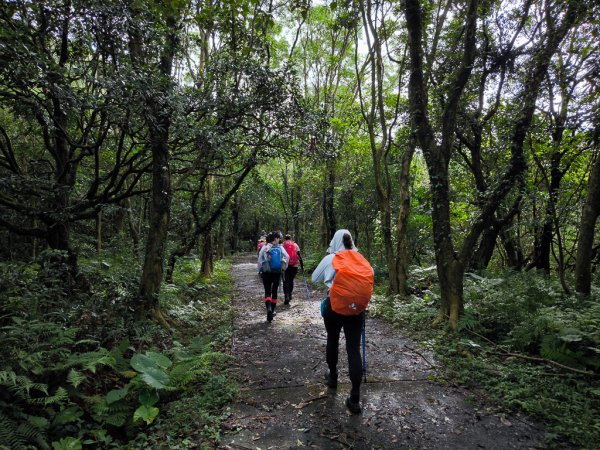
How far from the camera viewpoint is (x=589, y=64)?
6711mm

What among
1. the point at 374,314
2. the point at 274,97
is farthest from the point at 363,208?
the point at 274,97

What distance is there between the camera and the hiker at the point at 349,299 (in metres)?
4.16

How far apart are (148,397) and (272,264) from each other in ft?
14.1

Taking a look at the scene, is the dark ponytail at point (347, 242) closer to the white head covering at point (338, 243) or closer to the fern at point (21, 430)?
the white head covering at point (338, 243)

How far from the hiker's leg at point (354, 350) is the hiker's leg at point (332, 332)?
134 millimetres

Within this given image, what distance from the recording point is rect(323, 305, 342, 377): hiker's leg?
4.39 metres

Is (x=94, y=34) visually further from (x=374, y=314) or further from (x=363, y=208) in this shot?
(x=363, y=208)

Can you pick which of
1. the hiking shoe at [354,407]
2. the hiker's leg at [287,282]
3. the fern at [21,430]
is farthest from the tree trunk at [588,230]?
the fern at [21,430]

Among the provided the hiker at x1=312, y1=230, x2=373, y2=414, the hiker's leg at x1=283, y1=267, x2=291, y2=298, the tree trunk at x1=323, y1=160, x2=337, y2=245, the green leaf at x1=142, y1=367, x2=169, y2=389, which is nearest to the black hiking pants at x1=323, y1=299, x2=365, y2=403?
the hiker at x1=312, y1=230, x2=373, y2=414

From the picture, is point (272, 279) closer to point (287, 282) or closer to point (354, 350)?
point (287, 282)

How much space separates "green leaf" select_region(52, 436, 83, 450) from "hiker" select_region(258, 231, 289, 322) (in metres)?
5.06

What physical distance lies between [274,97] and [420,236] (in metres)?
10.5

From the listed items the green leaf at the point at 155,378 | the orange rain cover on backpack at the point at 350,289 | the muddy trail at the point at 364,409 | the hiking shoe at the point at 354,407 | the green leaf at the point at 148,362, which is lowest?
the muddy trail at the point at 364,409

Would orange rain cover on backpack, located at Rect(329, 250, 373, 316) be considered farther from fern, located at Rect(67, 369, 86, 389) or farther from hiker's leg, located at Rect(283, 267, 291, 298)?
hiker's leg, located at Rect(283, 267, 291, 298)
